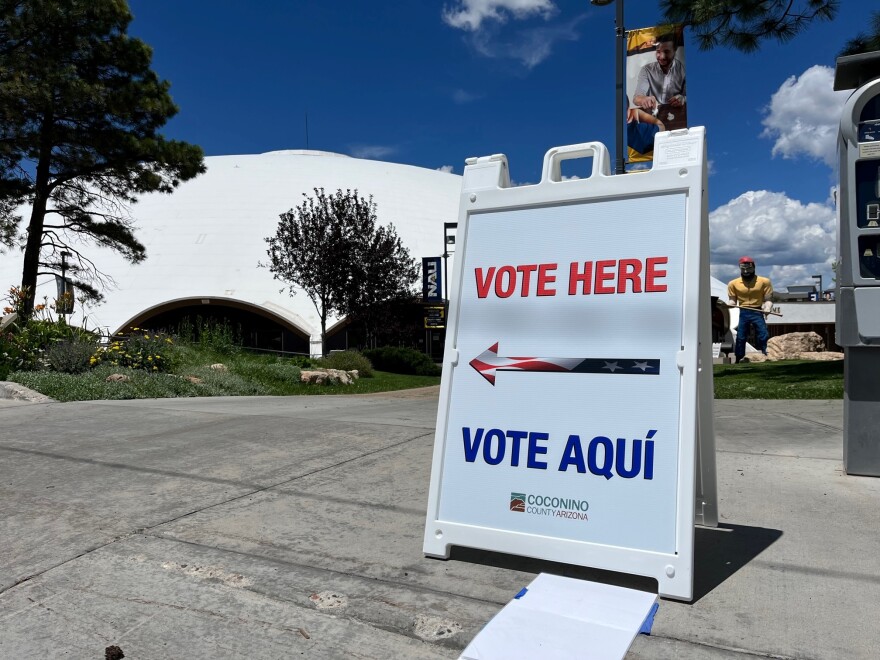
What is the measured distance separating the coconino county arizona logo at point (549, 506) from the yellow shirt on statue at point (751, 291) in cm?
1044

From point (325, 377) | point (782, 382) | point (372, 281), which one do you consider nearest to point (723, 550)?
point (782, 382)

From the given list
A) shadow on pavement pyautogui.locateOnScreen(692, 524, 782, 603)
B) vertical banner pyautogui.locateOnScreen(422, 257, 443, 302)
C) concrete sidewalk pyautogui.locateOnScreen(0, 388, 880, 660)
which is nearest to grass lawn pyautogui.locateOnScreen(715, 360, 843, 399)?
concrete sidewalk pyautogui.locateOnScreen(0, 388, 880, 660)

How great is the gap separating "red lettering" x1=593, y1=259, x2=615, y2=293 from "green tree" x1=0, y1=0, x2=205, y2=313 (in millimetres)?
14776

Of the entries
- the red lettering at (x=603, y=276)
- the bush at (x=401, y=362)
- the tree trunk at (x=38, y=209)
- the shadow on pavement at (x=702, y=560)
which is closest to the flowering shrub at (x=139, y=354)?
the tree trunk at (x=38, y=209)

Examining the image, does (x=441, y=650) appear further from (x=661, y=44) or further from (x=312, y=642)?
(x=661, y=44)

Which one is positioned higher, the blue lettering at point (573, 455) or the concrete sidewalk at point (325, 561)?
the blue lettering at point (573, 455)

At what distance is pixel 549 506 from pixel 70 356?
37.5 feet

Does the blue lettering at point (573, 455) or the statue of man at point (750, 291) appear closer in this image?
the blue lettering at point (573, 455)

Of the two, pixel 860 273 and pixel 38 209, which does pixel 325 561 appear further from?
pixel 38 209

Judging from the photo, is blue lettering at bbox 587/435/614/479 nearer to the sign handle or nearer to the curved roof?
the sign handle

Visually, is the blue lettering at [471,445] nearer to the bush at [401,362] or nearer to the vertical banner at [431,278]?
the bush at [401,362]

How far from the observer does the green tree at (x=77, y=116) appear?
15602 millimetres

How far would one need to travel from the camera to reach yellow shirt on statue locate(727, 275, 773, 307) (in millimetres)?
12406

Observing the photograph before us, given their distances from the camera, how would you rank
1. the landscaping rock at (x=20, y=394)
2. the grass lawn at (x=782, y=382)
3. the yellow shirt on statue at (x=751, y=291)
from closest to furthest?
1. the grass lawn at (x=782, y=382)
2. the landscaping rock at (x=20, y=394)
3. the yellow shirt on statue at (x=751, y=291)
